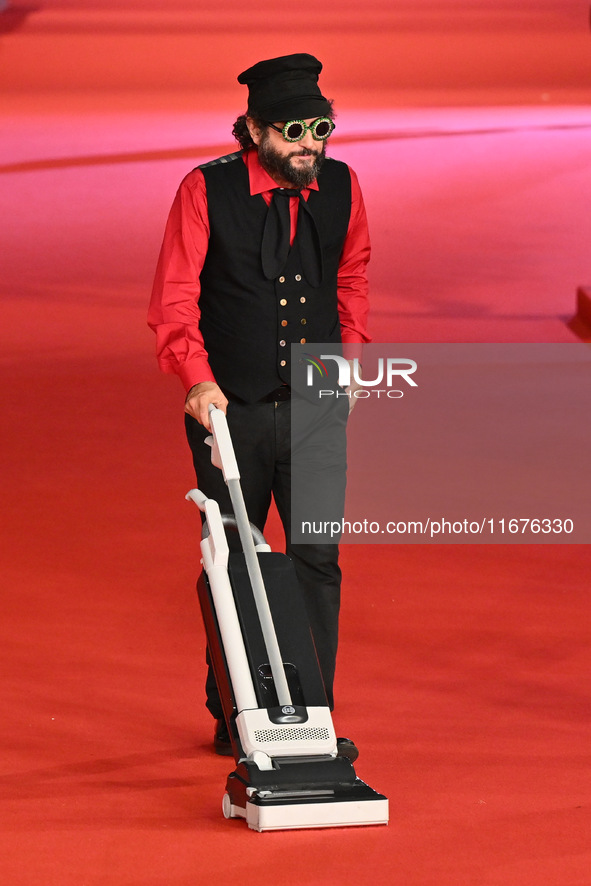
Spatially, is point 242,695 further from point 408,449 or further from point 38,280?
point 38,280

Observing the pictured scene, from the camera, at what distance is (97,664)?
391 centimetres

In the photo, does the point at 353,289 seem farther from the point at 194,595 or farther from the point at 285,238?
the point at 194,595

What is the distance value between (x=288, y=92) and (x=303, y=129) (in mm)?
82

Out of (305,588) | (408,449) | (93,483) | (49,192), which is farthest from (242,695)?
(49,192)

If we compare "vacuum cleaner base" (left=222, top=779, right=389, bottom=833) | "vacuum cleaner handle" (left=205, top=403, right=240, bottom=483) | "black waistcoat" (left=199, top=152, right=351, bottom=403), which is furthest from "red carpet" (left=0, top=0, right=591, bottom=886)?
"black waistcoat" (left=199, top=152, right=351, bottom=403)

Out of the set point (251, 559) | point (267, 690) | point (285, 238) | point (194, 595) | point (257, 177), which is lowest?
point (194, 595)

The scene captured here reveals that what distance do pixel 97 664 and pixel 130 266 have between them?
6161mm

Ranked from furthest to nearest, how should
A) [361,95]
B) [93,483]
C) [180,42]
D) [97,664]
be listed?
[180,42]
[361,95]
[93,483]
[97,664]

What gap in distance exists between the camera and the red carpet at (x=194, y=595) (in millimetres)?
2803

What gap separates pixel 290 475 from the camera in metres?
3.40

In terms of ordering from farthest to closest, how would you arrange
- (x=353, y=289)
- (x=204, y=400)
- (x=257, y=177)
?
(x=353, y=289)
(x=257, y=177)
(x=204, y=400)

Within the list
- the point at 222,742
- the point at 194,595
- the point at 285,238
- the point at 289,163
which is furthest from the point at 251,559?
the point at 194,595

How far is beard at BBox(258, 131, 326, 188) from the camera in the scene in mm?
3268

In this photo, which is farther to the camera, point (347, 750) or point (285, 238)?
point (285, 238)
